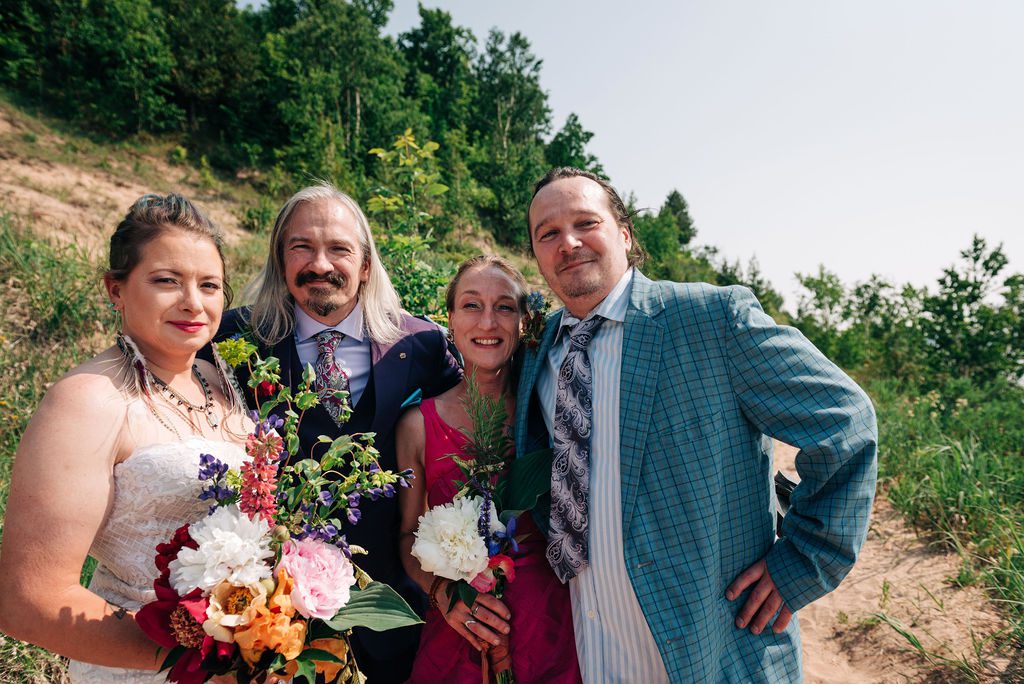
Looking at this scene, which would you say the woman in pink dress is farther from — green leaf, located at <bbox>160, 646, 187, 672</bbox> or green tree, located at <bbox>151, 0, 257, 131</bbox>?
green tree, located at <bbox>151, 0, 257, 131</bbox>

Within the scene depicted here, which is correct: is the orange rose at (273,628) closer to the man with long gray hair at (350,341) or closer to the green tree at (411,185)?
the man with long gray hair at (350,341)

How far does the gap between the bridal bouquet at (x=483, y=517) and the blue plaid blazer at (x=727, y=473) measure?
389 mm

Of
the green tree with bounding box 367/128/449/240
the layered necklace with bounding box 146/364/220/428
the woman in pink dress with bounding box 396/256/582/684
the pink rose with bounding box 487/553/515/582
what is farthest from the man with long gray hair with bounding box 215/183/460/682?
the green tree with bounding box 367/128/449/240

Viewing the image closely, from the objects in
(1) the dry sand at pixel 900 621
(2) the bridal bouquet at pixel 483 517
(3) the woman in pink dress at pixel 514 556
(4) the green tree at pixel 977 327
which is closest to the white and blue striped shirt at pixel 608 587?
(3) the woman in pink dress at pixel 514 556

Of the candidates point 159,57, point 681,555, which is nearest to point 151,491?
point 681,555

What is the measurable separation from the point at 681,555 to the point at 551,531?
0.52m

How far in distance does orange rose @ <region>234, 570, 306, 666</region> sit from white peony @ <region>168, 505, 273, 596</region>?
0.18ft

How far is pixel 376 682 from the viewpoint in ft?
Answer: 8.44

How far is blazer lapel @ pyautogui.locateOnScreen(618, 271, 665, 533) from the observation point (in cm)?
197

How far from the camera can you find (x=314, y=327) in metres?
2.84

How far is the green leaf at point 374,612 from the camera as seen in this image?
4.78 feet

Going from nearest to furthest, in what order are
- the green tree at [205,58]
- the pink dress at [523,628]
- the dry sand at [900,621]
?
1. the pink dress at [523,628]
2. the dry sand at [900,621]
3. the green tree at [205,58]

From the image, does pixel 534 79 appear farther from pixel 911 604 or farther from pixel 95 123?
pixel 911 604

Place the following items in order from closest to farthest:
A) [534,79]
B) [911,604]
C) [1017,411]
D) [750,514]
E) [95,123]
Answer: [750,514]
[911,604]
[1017,411]
[95,123]
[534,79]
